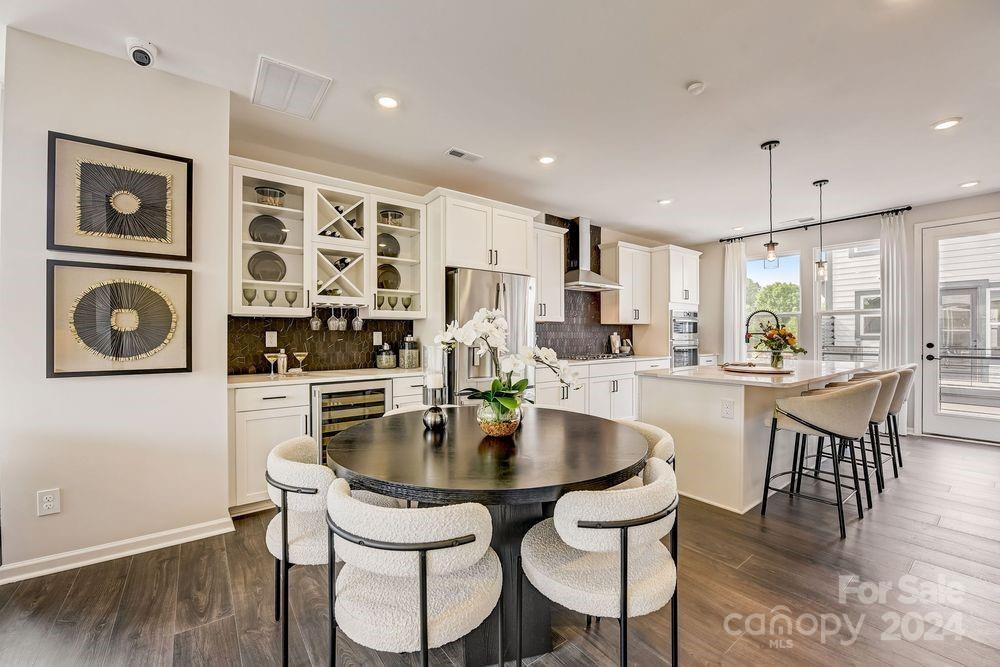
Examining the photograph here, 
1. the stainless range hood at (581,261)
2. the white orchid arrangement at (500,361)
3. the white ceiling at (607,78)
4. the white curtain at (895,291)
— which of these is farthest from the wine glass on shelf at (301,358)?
the white curtain at (895,291)

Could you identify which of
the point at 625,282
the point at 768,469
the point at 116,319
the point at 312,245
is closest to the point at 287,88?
the point at 312,245

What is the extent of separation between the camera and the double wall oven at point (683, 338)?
20.2ft

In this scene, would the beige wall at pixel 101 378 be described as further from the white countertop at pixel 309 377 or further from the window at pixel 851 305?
the window at pixel 851 305

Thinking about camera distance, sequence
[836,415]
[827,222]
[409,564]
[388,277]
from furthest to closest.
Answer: [827,222] < [388,277] < [836,415] < [409,564]

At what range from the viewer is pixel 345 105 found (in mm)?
2793

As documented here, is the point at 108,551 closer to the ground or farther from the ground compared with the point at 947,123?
closer to the ground

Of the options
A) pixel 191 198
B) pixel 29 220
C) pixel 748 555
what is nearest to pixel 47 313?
pixel 29 220

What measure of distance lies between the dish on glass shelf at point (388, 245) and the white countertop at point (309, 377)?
108 cm

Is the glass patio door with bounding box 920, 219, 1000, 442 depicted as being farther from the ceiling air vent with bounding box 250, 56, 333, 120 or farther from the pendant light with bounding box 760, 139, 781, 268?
the ceiling air vent with bounding box 250, 56, 333, 120

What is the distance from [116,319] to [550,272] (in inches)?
155

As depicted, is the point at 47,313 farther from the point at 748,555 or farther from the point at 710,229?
the point at 710,229

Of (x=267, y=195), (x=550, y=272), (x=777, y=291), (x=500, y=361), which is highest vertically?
(x=267, y=195)

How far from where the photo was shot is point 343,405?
3168 mm

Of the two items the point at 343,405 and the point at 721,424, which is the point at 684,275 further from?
the point at 343,405
